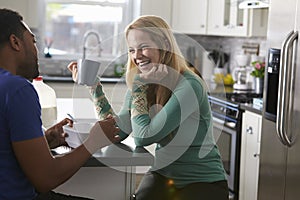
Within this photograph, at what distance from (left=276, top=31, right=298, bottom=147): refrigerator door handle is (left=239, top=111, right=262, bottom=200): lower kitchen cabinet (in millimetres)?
816

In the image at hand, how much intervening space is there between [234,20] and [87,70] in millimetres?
2853

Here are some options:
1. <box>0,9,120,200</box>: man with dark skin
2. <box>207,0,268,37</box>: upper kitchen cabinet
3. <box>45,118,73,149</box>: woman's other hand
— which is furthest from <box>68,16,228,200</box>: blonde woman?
<box>207,0,268,37</box>: upper kitchen cabinet

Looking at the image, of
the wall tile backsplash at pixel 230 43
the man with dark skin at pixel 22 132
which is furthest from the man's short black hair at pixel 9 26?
the wall tile backsplash at pixel 230 43

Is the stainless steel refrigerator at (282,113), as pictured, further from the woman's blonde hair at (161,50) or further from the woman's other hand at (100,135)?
the woman's other hand at (100,135)

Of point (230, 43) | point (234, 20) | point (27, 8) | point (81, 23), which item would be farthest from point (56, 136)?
point (81, 23)

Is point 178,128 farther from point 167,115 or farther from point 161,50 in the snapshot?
point 161,50

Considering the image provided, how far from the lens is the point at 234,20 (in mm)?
4855

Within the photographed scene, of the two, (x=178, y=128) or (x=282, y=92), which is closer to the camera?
(x=178, y=128)

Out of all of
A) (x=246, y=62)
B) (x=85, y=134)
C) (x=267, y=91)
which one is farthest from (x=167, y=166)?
(x=246, y=62)

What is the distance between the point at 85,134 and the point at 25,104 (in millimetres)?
530

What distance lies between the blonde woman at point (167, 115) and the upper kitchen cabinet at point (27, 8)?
334 centimetres

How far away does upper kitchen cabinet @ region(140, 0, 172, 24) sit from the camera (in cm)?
572

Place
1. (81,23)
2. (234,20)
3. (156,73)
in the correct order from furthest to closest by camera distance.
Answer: (81,23)
(234,20)
(156,73)

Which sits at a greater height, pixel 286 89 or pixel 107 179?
pixel 286 89
